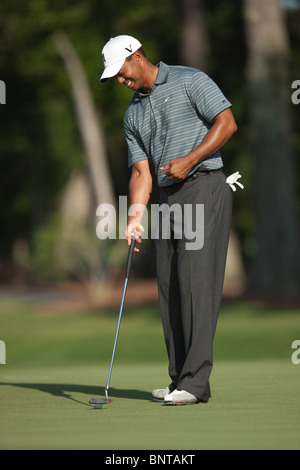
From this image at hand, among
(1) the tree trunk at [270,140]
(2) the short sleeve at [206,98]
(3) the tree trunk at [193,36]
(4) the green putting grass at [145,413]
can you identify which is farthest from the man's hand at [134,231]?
(3) the tree trunk at [193,36]

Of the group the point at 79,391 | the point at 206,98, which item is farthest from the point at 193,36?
the point at 206,98

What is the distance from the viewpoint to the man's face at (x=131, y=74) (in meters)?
6.15

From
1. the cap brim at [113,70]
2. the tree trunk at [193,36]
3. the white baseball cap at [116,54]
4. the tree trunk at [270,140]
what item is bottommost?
the cap brim at [113,70]

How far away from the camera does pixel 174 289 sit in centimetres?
629

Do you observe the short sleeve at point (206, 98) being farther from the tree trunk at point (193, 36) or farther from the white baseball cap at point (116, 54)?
the tree trunk at point (193, 36)

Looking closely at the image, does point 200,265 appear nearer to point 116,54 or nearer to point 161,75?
point 161,75

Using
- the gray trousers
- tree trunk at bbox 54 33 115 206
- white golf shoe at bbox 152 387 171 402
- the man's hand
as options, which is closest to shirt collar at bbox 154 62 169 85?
the gray trousers

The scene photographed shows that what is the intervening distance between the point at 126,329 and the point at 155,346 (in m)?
1.91

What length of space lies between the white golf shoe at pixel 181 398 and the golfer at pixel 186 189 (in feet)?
0.09

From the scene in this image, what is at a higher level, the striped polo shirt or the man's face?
the man's face

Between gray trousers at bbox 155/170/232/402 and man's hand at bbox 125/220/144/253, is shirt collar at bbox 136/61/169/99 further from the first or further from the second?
man's hand at bbox 125/220/144/253

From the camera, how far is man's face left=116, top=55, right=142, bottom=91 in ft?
20.2
